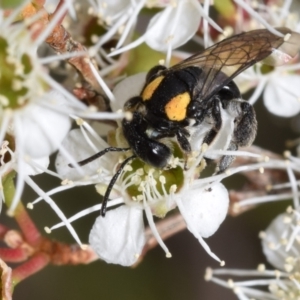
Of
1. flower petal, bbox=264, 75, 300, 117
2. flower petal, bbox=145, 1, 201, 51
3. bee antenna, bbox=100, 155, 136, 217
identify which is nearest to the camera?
bee antenna, bbox=100, 155, 136, 217

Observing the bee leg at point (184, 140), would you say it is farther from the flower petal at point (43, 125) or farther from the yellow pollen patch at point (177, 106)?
the flower petal at point (43, 125)

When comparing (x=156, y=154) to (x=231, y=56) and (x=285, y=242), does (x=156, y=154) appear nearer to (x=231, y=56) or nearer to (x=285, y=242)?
(x=231, y=56)

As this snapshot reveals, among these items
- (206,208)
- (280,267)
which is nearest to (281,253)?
(280,267)

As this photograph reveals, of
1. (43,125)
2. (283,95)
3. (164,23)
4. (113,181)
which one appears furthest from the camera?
(283,95)

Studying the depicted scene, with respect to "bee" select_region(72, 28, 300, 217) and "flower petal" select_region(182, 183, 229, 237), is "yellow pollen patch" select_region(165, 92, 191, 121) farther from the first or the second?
"flower petal" select_region(182, 183, 229, 237)

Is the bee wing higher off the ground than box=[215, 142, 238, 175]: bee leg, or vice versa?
the bee wing

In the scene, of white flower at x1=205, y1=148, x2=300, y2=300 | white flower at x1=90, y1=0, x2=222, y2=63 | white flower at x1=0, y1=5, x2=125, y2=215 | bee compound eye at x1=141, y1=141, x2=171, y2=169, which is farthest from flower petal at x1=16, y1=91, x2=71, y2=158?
white flower at x1=205, y1=148, x2=300, y2=300
